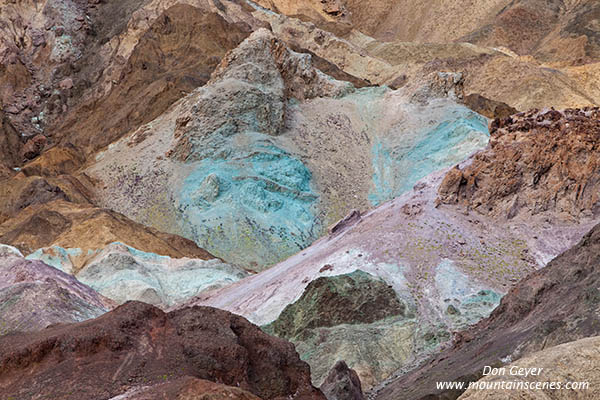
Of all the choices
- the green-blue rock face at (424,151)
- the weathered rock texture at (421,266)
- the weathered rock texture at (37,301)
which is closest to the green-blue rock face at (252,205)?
the green-blue rock face at (424,151)

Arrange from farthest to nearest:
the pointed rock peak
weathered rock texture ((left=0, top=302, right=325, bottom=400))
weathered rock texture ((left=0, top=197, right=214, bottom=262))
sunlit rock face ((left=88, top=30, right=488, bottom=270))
A: the pointed rock peak < sunlit rock face ((left=88, top=30, right=488, bottom=270)) < weathered rock texture ((left=0, top=197, right=214, bottom=262)) < weathered rock texture ((left=0, top=302, right=325, bottom=400))

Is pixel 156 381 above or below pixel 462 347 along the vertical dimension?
above

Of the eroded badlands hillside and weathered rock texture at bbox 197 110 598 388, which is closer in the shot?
the eroded badlands hillside

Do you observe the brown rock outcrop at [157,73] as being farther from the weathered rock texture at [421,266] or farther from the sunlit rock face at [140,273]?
the weathered rock texture at [421,266]

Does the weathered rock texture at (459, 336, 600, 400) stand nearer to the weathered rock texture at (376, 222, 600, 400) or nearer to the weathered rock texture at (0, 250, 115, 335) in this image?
the weathered rock texture at (376, 222, 600, 400)

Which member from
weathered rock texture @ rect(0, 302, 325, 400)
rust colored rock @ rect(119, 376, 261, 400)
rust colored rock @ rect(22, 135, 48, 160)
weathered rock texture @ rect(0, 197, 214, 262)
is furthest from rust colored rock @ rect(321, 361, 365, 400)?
rust colored rock @ rect(22, 135, 48, 160)

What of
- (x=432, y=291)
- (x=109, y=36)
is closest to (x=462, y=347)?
(x=432, y=291)

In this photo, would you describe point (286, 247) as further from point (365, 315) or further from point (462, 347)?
point (462, 347)
